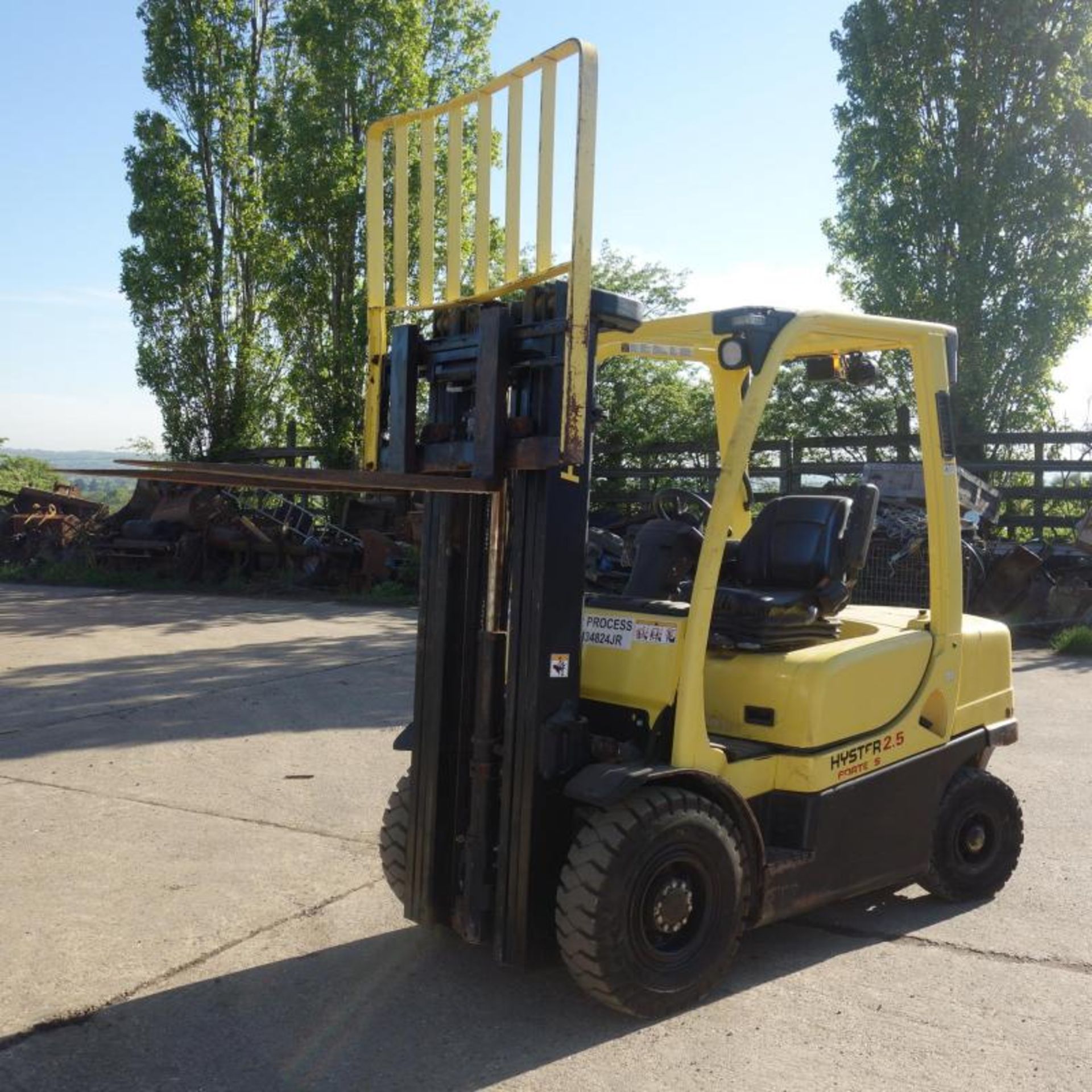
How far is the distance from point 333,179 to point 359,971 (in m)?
21.1

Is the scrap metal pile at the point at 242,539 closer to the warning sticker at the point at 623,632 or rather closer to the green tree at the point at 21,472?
the warning sticker at the point at 623,632

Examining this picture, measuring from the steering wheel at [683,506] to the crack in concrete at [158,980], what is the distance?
2.00 m

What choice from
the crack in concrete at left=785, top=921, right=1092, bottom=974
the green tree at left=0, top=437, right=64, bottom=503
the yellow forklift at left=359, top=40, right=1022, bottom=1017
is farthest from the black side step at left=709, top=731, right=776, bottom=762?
the green tree at left=0, top=437, right=64, bottom=503

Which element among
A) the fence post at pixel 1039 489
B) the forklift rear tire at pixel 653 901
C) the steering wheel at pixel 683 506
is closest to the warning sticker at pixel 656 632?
the forklift rear tire at pixel 653 901

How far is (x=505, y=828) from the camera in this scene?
12.6ft

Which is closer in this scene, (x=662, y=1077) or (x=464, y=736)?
(x=662, y=1077)

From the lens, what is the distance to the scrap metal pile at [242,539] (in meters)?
18.4

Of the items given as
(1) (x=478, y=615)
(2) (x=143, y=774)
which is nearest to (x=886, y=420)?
(2) (x=143, y=774)

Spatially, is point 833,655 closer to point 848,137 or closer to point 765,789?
point 765,789

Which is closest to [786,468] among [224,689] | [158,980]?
[224,689]

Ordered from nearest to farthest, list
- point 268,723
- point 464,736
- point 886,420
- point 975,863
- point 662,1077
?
point 662,1077 → point 464,736 → point 975,863 → point 268,723 → point 886,420

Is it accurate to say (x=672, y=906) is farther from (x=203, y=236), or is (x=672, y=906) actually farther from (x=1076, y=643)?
(x=203, y=236)

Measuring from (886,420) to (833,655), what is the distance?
65.1ft

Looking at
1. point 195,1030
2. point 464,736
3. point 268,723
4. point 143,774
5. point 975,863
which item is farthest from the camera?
point 268,723
